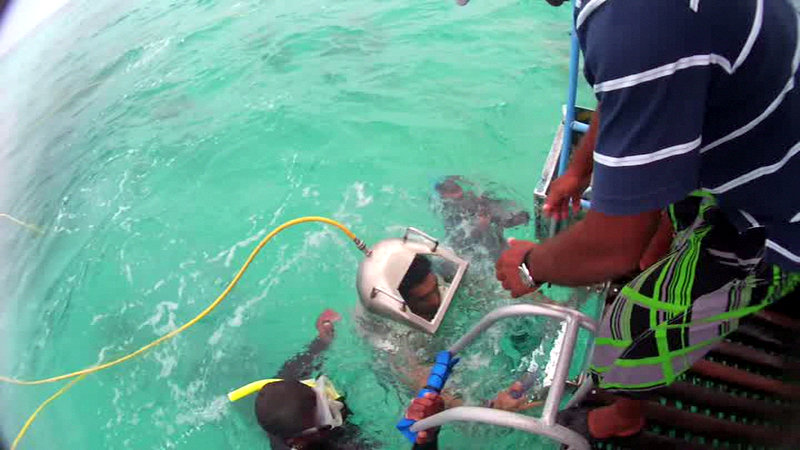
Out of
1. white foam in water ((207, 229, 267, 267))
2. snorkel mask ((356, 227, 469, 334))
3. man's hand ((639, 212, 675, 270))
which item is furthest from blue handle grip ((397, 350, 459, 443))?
white foam in water ((207, 229, 267, 267))

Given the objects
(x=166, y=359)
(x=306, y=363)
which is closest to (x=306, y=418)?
(x=306, y=363)

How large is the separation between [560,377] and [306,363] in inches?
97.3

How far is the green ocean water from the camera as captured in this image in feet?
13.2

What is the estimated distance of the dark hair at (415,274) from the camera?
3.05m

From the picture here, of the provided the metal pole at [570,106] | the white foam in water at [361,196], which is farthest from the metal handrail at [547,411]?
the white foam in water at [361,196]

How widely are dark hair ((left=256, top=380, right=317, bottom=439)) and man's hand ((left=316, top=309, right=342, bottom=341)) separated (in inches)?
50.9

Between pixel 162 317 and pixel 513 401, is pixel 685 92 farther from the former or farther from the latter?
pixel 162 317

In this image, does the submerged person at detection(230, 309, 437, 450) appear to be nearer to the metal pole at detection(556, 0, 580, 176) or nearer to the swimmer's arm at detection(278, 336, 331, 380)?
the swimmer's arm at detection(278, 336, 331, 380)

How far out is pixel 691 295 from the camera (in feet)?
4.87

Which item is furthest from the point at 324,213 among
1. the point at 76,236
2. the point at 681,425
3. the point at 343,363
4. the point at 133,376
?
the point at 681,425

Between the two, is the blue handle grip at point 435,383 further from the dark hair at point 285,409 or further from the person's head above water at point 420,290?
the person's head above water at point 420,290

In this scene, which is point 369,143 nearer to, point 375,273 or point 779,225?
point 375,273

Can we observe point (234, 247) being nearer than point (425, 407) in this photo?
No

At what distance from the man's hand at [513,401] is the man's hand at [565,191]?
1.11m
